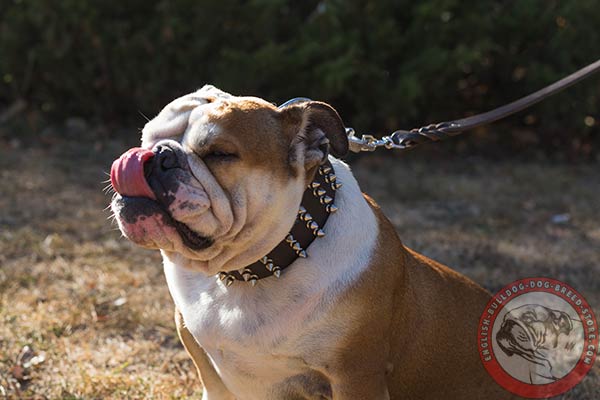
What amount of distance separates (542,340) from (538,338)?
14 centimetres

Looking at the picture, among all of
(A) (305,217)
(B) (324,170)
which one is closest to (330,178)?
(B) (324,170)

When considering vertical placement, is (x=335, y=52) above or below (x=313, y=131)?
below

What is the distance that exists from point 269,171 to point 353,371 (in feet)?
2.33

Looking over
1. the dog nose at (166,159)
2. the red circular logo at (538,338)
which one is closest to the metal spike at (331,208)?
the dog nose at (166,159)

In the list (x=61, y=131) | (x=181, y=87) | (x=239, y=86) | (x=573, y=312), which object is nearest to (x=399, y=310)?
(x=573, y=312)

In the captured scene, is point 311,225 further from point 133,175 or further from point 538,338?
point 538,338

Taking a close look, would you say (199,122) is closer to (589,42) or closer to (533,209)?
(533,209)

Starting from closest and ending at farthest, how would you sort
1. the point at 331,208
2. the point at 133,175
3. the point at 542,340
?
the point at 133,175, the point at 331,208, the point at 542,340

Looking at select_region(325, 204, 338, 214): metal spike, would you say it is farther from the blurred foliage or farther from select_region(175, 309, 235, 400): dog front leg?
the blurred foliage

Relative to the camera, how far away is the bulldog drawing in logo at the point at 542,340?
3.11m

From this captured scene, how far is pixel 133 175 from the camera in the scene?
229 cm

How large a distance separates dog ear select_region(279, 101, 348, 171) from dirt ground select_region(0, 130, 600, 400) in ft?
4.92

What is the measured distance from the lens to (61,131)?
8.15 metres

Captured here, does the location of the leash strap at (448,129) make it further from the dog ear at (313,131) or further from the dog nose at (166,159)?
the dog nose at (166,159)
